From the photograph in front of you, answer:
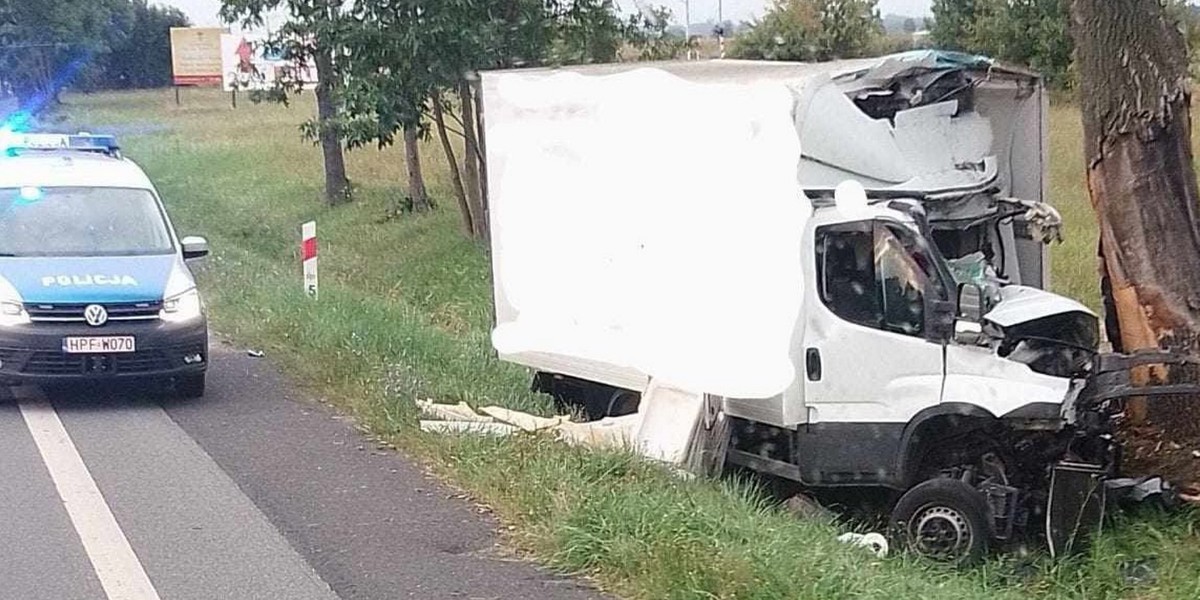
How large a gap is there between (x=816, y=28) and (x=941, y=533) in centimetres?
3329

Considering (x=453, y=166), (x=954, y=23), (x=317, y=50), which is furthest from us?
(x=954, y=23)

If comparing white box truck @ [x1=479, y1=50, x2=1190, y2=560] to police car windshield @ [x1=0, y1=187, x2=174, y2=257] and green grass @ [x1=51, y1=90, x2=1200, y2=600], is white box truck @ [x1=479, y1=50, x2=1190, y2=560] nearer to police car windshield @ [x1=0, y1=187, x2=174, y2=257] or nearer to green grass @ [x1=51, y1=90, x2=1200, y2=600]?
green grass @ [x1=51, y1=90, x2=1200, y2=600]

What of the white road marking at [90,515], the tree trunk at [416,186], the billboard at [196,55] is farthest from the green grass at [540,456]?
the billboard at [196,55]

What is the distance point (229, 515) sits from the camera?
769cm

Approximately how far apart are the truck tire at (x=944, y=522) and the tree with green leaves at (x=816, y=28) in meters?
27.3

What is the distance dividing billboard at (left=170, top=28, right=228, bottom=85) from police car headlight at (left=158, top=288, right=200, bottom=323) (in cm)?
6883

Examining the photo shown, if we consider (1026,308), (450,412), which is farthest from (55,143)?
(1026,308)

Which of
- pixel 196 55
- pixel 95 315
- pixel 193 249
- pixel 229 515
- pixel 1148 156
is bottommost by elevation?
pixel 229 515

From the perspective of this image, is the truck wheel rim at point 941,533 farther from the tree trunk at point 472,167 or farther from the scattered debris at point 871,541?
the tree trunk at point 472,167

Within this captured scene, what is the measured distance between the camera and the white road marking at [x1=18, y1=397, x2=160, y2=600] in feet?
21.7

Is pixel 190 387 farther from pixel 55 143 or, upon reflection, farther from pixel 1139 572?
pixel 1139 572

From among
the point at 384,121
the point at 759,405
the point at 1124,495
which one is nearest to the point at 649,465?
the point at 759,405

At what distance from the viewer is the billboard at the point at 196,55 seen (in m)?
77.7

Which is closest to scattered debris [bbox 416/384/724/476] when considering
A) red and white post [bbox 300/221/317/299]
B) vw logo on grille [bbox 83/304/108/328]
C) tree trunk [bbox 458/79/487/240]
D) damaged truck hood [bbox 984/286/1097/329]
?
damaged truck hood [bbox 984/286/1097/329]
